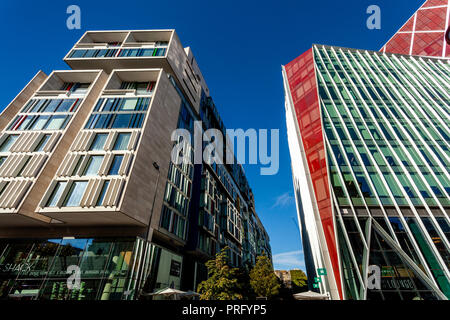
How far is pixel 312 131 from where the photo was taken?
32250 mm

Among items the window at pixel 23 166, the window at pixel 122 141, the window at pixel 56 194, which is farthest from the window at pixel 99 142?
the window at pixel 23 166

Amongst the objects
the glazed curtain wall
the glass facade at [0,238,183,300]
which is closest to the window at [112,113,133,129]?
the glass facade at [0,238,183,300]

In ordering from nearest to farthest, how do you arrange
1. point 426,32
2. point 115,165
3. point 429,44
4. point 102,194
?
1. point 102,194
2. point 115,165
3. point 429,44
4. point 426,32

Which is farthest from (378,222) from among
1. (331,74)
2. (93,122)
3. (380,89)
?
(93,122)

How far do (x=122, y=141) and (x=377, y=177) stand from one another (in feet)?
104

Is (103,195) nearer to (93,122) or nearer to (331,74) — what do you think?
(93,122)

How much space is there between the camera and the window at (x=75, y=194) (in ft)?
71.3

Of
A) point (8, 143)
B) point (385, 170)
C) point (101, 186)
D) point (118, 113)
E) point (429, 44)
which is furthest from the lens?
point (429, 44)

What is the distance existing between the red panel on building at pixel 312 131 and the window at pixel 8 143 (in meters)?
39.2

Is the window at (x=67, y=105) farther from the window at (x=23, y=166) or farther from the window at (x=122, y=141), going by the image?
the window at (x=122, y=141)

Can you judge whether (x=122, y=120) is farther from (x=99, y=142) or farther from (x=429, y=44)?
(x=429, y=44)

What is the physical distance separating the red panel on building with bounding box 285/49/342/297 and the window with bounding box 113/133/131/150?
Result: 81.0 feet

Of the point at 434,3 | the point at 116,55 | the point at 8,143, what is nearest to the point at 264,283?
the point at 8,143
